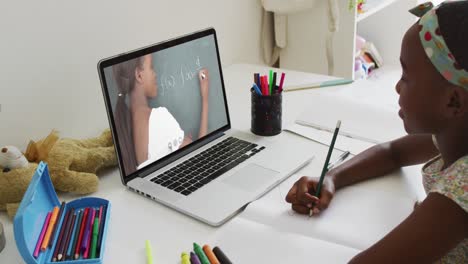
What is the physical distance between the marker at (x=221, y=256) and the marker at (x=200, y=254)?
19 millimetres

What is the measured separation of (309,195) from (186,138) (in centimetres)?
32

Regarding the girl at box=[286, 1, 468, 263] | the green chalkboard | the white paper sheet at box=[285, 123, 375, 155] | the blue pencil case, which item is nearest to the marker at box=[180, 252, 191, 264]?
the blue pencil case

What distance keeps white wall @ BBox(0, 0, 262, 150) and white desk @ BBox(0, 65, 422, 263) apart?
23 cm

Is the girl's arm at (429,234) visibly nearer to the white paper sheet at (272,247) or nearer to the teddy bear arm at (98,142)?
the white paper sheet at (272,247)

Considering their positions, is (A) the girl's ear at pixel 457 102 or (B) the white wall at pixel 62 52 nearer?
(A) the girl's ear at pixel 457 102

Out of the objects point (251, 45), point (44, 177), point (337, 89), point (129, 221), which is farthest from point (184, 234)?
point (251, 45)

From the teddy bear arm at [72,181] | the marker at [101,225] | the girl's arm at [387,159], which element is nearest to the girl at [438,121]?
the girl's arm at [387,159]

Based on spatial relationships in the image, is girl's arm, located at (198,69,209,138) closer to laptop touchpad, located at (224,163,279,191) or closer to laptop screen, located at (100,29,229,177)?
laptop screen, located at (100,29,229,177)

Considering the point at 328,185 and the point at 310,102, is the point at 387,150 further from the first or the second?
the point at 310,102

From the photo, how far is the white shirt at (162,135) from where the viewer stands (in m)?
0.94

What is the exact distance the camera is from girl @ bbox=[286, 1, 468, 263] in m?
0.59

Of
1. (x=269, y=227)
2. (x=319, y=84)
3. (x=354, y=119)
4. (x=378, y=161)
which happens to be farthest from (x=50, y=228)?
(x=319, y=84)

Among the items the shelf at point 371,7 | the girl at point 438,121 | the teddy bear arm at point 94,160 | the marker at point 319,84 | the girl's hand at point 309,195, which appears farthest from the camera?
the shelf at point 371,7

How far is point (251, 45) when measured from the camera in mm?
1731
